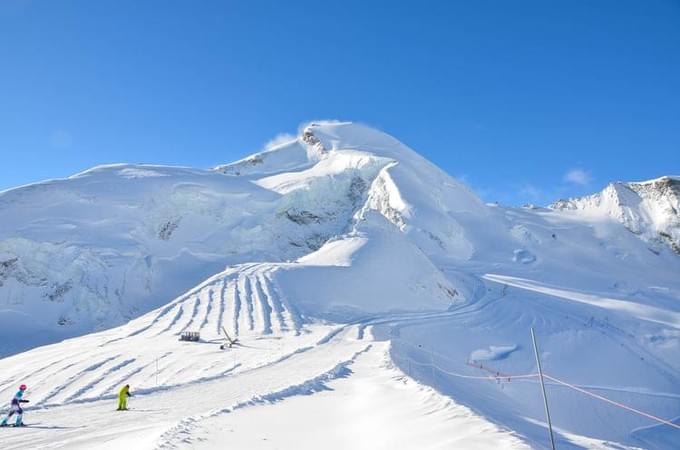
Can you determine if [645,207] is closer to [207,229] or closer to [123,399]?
[207,229]

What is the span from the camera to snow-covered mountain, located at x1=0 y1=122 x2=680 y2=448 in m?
14.4

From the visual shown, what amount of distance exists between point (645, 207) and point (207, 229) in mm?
56913

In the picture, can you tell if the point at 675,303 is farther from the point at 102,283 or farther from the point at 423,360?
the point at 102,283

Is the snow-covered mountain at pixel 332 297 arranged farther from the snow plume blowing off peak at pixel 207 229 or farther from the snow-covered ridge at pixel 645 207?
the snow-covered ridge at pixel 645 207

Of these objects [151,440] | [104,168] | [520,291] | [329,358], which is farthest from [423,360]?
[104,168]

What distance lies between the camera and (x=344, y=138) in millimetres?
88375

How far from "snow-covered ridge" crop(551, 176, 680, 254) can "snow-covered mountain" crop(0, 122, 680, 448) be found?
1.52 feet

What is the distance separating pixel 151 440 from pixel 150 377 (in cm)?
950

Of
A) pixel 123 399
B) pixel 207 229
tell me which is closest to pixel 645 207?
pixel 207 229

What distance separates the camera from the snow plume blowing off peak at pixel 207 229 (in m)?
38.3

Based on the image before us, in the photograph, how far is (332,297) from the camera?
3222 cm

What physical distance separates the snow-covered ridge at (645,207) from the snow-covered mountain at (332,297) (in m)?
0.46

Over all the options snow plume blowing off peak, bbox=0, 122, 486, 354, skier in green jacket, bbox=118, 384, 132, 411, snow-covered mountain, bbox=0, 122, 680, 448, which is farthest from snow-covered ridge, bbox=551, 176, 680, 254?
skier in green jacket, bbox=118, 384, 132, 411

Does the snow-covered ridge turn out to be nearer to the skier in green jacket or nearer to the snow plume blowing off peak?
the snow plume blowing off peak
